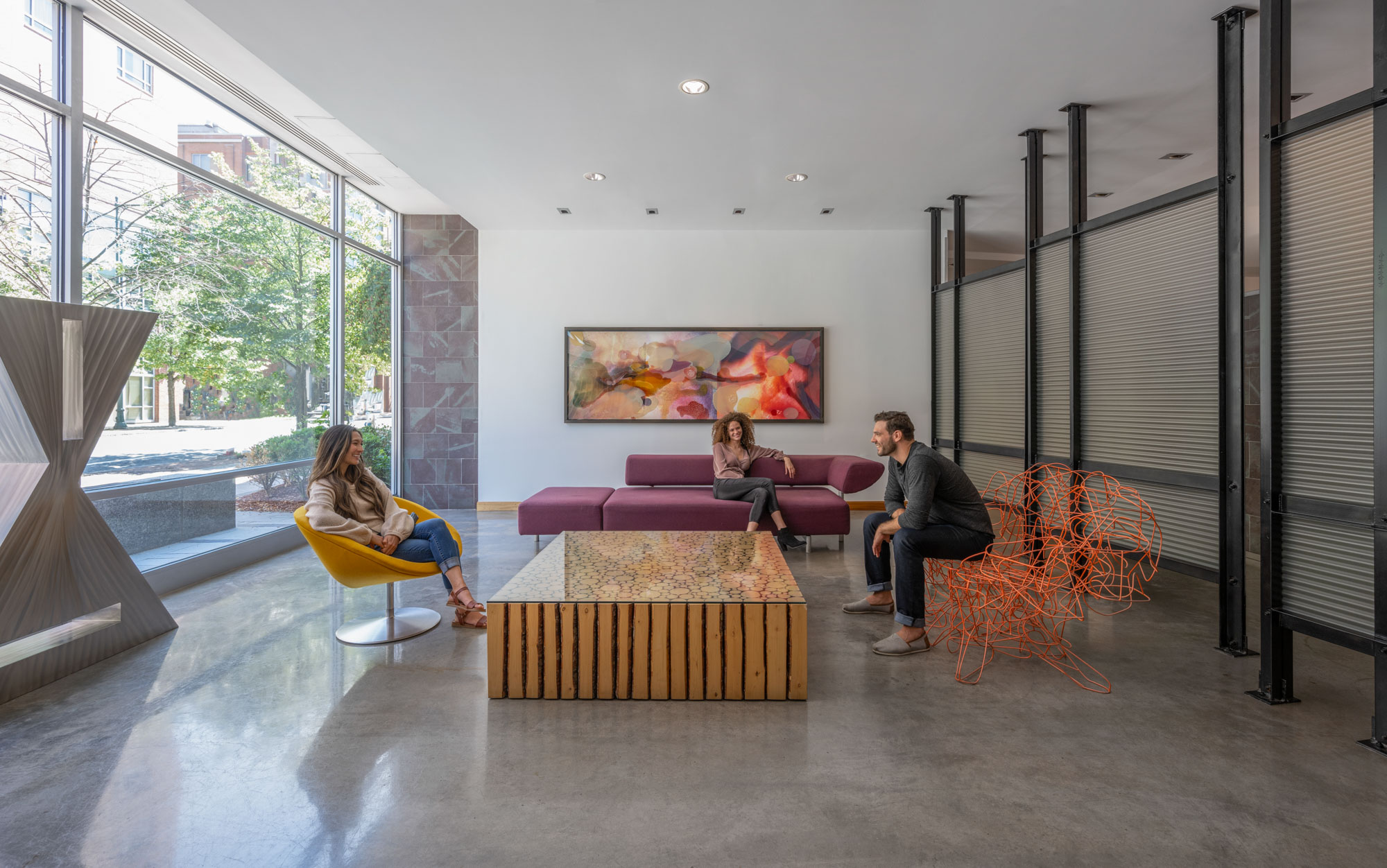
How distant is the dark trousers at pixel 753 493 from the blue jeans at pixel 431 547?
2.54 m

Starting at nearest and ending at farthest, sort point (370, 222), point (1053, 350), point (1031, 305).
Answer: point (1053, 350) → point (1031, 305) → point (370, 222)

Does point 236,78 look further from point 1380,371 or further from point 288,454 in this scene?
point 1380,371

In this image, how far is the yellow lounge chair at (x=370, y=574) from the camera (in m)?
3.09

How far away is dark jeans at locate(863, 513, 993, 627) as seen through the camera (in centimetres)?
324

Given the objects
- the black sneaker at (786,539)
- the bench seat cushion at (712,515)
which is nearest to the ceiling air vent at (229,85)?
the bench seat cushion at (712,515)

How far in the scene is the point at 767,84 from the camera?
150 inches

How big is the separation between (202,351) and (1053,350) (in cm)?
595

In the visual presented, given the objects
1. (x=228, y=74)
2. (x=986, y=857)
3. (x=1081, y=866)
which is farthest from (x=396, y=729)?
(x=228, y=74)

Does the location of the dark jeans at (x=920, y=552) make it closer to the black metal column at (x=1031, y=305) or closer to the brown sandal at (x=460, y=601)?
the black metal column at (x=1031, y=305)

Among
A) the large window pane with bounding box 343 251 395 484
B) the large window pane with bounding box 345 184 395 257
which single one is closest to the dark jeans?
the large window pane with bounding box 343 251 395 484

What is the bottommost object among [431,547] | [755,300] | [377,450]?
[431,547]

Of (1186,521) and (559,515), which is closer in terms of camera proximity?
(1186,521)

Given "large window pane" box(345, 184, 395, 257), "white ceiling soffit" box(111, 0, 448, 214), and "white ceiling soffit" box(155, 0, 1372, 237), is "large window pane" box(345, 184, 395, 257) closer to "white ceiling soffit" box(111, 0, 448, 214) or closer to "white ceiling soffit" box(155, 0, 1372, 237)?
"white ceiling soffit" box(111, 0, 448, 214)

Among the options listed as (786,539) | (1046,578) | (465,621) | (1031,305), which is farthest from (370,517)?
(1031,305)
